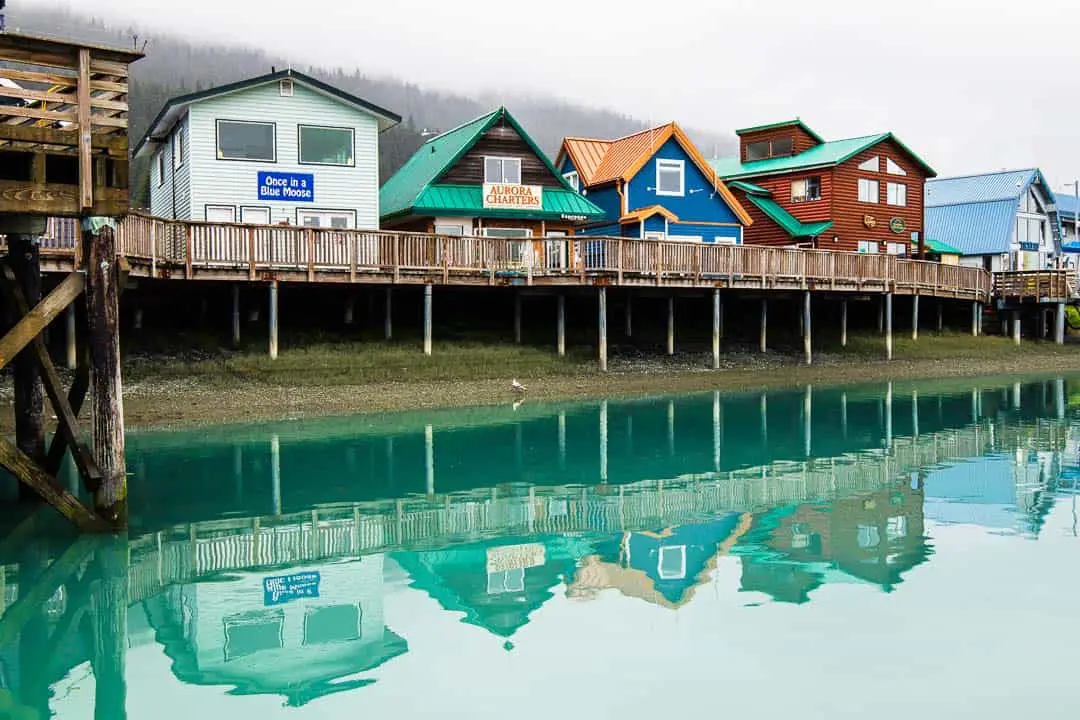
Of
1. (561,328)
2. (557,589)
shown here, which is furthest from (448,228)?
(557,589)

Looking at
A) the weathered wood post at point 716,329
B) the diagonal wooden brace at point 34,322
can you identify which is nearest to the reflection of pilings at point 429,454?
the diagonal wooden brace at point 34,322

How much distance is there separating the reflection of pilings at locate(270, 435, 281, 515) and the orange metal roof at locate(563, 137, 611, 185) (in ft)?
83.7

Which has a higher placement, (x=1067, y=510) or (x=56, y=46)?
(x=56, y=46)

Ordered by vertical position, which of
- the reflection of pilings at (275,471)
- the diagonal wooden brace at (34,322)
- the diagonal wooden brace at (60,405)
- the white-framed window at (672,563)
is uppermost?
the diagonal wooden brace at (34,322)

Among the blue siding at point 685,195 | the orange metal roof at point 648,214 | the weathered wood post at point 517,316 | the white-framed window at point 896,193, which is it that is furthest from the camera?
the white-framed window at point 896,193

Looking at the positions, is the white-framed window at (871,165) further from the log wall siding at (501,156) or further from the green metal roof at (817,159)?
the log wall siding at (501,156)

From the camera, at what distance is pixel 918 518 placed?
16.4 metres

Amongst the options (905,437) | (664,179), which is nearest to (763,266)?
(664,179)

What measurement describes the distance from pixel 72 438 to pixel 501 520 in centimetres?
597

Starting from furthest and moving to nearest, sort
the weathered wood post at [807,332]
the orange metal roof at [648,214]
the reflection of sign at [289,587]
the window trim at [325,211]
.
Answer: the orange metal roof at [648,214]
the weathered wood post at [807,332]
the window trim at [325,211]
the reflection of sign at [289,587]

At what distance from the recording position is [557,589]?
1262cm

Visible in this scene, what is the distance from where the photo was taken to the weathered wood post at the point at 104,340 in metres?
13.6

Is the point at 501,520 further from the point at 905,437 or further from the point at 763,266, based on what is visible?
the point at 763,266

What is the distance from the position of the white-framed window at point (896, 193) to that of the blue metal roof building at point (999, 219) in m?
10.9
